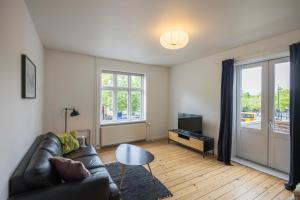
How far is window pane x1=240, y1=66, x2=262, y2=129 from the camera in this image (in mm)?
3041

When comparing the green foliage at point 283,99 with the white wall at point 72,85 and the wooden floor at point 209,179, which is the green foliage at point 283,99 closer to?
the wooden floor at point 209,179

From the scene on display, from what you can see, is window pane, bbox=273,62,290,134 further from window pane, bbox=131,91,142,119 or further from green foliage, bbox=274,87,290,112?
window pane, bbox=131,91,142,119

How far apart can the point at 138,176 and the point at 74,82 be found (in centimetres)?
259

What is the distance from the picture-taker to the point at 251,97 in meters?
3.15

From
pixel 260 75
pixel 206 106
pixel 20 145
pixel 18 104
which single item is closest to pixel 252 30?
pixel 260 75

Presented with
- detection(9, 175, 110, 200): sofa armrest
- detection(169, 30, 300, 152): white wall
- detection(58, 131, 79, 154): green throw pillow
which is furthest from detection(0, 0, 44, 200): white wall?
detection(169, 30, 300, 152): white wall

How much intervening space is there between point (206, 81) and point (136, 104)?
83.6 inches

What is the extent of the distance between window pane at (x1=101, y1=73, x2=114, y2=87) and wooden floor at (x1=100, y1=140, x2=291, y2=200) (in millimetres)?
1844

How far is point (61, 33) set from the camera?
102 inches

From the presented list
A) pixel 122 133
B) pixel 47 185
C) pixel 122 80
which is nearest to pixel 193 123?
pixel 122 133

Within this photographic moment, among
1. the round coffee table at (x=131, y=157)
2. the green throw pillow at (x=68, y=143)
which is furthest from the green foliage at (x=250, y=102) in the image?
the green throw pillow at (x=68, y=143)

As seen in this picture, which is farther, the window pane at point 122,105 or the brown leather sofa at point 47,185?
the window pane at point 122,105

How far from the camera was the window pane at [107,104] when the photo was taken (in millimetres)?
4238

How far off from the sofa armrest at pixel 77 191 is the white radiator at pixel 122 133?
2.58 metres
